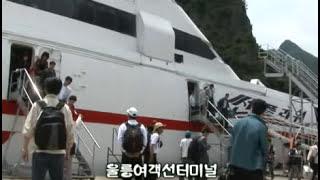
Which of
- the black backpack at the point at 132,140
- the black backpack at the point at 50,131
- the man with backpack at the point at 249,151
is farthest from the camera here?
the black backpack at the point at 132,140

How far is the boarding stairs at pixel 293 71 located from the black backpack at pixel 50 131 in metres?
23.2

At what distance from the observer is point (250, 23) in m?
61.4

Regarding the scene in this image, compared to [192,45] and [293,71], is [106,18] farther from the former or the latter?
[293,71]

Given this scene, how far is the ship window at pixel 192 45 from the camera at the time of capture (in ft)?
73.1

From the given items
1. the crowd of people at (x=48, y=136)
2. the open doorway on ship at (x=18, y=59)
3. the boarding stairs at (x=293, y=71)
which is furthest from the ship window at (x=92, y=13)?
the boarding stairs at (x=293, y=71)

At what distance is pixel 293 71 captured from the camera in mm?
29953

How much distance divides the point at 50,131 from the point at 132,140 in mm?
4211

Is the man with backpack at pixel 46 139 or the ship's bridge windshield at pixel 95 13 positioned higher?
the ship's bridge windshield at pixel 95 13

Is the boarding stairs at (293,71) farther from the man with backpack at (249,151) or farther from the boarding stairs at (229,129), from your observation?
the man with backpack at (249,151)

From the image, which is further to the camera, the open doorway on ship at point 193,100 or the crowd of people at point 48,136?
the open doorway on ship at point 193,100

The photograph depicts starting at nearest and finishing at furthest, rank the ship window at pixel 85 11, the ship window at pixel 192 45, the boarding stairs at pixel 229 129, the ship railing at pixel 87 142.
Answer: the ship railing at pixel 87 142 → the ship window at pixel 85 11 → the boarding stairs at pixel 229 129 → the ship window at pixel 192 45

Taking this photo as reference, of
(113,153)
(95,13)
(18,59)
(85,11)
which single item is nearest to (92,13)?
(95,13)

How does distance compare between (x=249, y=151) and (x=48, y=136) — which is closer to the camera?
(x=48, y=136)

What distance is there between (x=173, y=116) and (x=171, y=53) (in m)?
2.20
